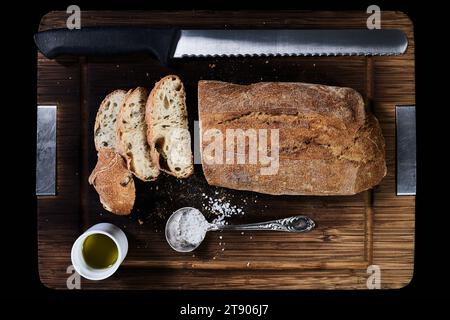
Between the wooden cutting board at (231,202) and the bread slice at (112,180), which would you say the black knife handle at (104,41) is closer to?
the wooden cutting board at (231,202)

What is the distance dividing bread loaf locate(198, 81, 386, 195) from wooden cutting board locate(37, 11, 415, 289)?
232 millimetres

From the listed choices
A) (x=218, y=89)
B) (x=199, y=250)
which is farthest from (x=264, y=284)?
(x=218, y=89)

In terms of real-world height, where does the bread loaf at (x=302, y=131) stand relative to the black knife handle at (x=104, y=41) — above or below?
below

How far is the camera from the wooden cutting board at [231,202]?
258 cm

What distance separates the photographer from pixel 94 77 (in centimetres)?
260

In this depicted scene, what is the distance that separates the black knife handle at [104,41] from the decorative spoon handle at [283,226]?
2.87 ft

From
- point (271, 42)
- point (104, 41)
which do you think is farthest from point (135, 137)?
point (271, 42)

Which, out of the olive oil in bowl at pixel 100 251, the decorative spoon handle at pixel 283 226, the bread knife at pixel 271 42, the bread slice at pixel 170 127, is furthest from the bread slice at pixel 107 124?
the decorative spoon handle at pixel 283 226

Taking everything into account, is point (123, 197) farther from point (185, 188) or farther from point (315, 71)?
point (315, 71)

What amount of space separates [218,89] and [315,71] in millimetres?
535

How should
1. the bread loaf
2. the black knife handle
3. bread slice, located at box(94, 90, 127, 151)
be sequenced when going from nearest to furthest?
1. the bread loaf
2. the black knife handle
3. bread slice, located at box(94, 90, 127, 151)

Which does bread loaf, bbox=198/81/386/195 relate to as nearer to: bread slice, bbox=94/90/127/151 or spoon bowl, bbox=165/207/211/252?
spoon bowl, bbox=165/207/211/252

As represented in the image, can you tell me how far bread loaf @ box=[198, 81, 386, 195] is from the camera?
229 centimetres

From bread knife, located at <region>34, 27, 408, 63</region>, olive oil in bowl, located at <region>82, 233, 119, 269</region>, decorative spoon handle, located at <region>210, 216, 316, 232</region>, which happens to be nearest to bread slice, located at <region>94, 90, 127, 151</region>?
bread knife, located at <region>34, 27, 408, 63</region>
